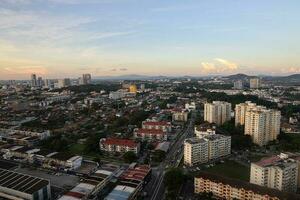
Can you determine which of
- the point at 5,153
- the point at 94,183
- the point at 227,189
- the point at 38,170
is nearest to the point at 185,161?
the point at 227,189

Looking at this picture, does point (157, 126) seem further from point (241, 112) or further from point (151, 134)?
point (241, 112)

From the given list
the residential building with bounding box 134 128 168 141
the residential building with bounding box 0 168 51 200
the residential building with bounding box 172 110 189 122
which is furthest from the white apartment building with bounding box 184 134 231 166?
the residential building with bounding box 172 110 189 122

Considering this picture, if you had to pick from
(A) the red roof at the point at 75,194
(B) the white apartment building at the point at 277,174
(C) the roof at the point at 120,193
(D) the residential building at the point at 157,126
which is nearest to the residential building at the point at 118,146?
(D) the residential building at the point at 157,126

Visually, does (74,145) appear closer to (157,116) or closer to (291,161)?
(157,116)

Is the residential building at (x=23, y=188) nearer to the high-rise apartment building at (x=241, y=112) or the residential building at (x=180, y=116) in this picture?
the high-rise apartment building at (x=241, y=112)

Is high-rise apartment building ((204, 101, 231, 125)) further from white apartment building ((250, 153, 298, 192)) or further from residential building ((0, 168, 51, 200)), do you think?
residential building ((0, 168, 51, 200))

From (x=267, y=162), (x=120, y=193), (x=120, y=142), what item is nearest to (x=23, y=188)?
(x=120, y=193)
